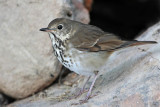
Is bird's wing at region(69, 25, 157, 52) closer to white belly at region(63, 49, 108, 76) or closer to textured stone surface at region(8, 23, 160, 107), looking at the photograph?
white belly at region(63, 49, 108, 76)

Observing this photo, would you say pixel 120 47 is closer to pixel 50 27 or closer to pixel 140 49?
pixel 140 49

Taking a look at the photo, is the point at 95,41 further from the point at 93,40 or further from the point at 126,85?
the point at 126,85

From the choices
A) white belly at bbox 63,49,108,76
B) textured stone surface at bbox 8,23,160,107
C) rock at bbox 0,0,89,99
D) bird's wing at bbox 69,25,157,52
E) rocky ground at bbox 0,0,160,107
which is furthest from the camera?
rock at bbox 0,0,89,99

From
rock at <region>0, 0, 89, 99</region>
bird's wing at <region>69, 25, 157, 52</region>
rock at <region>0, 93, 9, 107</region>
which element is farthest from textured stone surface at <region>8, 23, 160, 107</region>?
rock at <region>0, 0, 89, 99</region>

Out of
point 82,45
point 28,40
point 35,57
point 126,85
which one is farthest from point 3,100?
point 126,85

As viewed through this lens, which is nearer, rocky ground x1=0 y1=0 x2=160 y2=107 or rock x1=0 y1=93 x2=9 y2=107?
rocky ground x1=0 y1=0 x2=160 y2=107

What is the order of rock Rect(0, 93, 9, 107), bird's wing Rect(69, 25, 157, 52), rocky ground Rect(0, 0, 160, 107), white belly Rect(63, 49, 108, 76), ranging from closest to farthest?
1. white belly Rect(63, 49, 108, 76)
2. bird's wing Rect(69, 25, 157, 52)
3. rocky ground Rect(0, 0, 160, 107)
4. rock Rect(0, 93, 9, 107)
